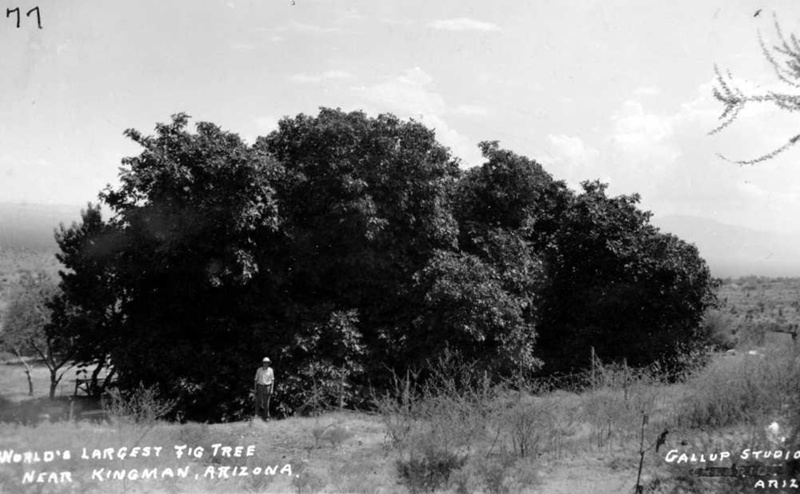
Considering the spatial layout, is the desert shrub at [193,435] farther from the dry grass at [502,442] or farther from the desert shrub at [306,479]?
the desert shrub at [306,479]

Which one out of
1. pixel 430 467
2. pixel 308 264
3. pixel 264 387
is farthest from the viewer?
pixel 308 264

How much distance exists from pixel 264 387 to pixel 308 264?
4034 mm

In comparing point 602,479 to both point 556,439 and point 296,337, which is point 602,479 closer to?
point 556,439

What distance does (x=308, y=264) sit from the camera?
17.2m

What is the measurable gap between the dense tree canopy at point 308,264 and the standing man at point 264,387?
3.49 feet

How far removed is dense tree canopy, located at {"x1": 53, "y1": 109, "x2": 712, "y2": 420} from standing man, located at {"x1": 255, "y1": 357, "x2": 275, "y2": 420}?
1.06 metres

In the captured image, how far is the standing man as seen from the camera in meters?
14.6

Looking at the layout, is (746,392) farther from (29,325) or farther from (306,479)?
(29,325)

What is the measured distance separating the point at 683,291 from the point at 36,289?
35.3 m

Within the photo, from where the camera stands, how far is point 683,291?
20047 millimetres

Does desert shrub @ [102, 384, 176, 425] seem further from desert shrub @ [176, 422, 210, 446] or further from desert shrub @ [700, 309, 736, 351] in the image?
desert shrub @ [700, 309, 736, 351]

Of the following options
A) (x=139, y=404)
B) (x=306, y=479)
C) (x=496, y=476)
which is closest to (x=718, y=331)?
(x=496, y=476)

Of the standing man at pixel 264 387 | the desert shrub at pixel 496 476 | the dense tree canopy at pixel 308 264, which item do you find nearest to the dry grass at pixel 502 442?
the desert shrub at pixel 496 476

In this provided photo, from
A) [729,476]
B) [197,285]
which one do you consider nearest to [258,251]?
[197,285]
